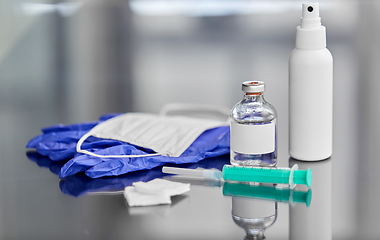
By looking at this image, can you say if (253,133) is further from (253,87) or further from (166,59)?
(166,59)

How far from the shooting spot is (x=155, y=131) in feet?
3.69

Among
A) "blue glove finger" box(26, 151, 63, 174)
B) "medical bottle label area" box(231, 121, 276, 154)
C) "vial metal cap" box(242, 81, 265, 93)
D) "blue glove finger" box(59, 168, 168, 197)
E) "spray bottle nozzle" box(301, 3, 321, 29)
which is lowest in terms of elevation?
"blue glove finger" box(59, 168, 168, 197)

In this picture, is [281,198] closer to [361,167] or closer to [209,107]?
[361,167]

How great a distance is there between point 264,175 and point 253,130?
9cm

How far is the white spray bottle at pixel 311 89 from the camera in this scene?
36.0 inches

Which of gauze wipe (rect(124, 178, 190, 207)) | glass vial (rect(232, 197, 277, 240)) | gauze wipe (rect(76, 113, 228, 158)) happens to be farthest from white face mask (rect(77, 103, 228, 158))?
glass vial (rect(232, 197, 277, 240))

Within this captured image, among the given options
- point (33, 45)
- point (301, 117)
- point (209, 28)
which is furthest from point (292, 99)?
point (33, 45)

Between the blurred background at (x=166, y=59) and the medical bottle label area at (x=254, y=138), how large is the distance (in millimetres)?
101

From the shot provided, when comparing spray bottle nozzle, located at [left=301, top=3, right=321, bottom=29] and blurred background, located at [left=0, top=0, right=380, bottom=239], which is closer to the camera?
spray bottle nozzle, located at [left=301, top=3, right=321, bottom=29]

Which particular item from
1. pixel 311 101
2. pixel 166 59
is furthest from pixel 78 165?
pixel 166 59

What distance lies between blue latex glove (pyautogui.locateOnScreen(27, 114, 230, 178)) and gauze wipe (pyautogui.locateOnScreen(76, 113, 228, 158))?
15mm

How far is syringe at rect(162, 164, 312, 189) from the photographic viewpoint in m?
0.84

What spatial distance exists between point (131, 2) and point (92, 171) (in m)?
1.54

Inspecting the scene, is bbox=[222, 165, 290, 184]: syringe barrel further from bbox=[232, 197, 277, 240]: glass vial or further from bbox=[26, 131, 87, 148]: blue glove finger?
bbox=[26, 131, 87, 148]: blue glove finger
